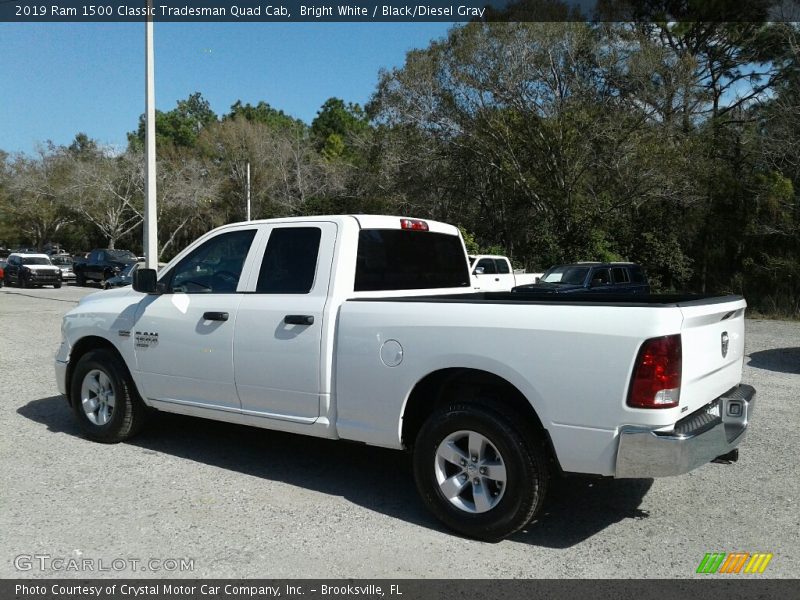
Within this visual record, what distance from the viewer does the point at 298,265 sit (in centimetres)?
526

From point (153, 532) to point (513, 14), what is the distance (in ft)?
87.4

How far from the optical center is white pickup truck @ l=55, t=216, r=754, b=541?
388cm

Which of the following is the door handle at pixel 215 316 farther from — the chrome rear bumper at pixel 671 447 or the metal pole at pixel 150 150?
the metal pole at pixel 150 150

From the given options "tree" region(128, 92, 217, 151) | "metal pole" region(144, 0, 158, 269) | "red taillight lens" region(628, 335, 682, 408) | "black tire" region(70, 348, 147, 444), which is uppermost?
"tree" region(128, 92, 217, 151)

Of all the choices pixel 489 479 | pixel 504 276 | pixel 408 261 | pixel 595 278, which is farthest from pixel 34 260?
pixel 489 479

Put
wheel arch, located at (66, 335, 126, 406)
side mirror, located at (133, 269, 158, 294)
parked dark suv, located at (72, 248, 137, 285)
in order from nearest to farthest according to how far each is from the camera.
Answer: side mirror, located at (133, 269, 158, 294) → wheel arch, located at (66, 335, 126, 406) → parked dark suv, located at (72, 248, 137, 285)

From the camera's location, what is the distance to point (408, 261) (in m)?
5.69

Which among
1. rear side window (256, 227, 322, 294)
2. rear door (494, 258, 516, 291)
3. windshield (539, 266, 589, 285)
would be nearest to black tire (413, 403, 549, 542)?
rear side window (256, 227, 322, 294)

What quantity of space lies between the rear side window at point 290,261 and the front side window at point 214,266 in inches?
9.9

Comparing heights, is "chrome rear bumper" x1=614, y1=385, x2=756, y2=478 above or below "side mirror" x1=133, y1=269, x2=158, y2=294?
below

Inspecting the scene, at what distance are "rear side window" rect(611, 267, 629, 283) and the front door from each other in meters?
14.9

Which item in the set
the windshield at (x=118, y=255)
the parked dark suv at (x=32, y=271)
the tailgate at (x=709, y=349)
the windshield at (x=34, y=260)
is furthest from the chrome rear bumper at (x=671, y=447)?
the windshield at (x=34, y=260)
